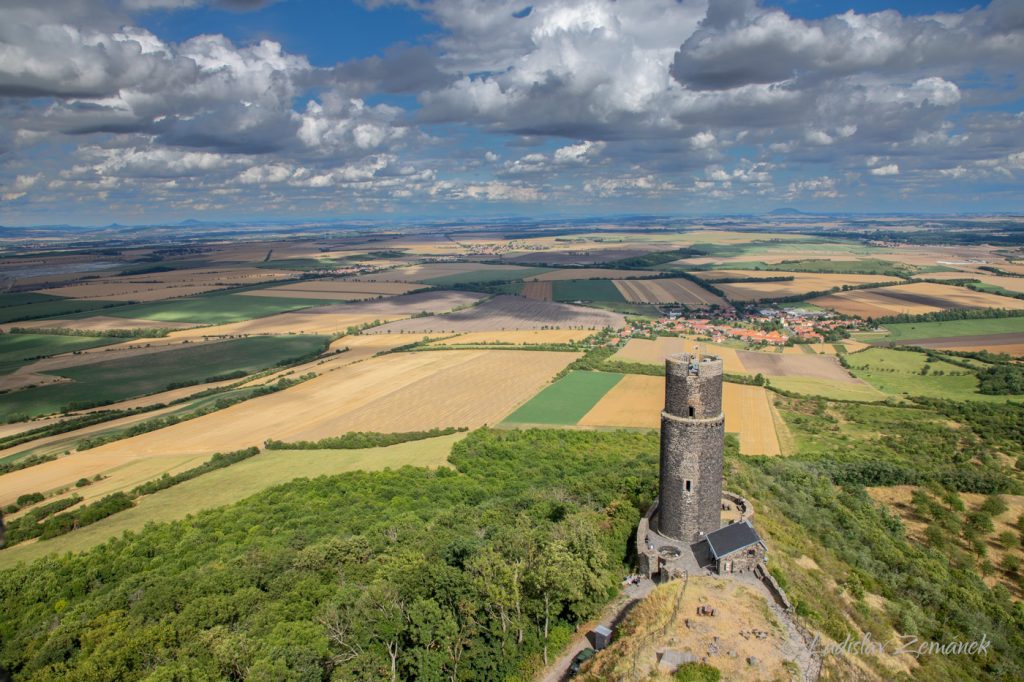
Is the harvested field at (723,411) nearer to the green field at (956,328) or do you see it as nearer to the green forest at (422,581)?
the green forest at (422,581)

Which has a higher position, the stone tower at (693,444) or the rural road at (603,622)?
the stone tower at (693,444)

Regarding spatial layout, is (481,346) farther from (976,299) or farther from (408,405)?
(976,299)

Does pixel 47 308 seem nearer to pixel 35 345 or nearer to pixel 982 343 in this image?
pixel 35 345

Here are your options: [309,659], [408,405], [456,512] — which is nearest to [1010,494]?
[456,512]

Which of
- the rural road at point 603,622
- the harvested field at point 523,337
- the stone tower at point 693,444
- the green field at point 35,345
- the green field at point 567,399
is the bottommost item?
the green field at point 567,399

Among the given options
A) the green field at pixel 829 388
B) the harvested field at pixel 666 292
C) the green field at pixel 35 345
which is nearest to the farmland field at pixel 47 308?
the green field at pixel 35 345

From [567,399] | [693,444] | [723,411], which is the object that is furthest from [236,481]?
[723,411]

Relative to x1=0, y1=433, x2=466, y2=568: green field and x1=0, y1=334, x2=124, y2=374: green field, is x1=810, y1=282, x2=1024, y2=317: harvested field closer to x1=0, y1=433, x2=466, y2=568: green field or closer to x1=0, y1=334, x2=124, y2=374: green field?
x1=0, y1=433, x2=466, y2=568: green field
